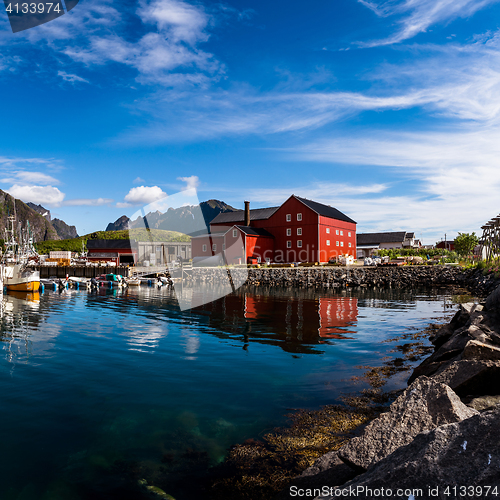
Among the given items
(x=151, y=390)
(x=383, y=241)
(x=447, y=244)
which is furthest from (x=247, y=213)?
(x=447, y=244)

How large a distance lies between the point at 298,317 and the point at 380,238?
85.2 m

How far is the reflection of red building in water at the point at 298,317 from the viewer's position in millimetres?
16656

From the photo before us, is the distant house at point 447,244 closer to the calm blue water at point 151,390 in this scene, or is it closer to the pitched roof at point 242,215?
the pitched roof at point 242,215

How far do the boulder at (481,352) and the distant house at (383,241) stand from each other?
8759cm

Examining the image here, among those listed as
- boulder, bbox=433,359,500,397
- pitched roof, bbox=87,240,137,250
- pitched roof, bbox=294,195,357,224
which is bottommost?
boulder, bbox=433,359,500,397

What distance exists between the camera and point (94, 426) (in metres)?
7.20

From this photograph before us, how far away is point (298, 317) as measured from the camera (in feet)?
70.1

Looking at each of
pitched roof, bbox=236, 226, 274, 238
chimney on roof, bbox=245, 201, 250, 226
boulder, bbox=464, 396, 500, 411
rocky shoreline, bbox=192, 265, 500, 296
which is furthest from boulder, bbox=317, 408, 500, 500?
chimney on roof, bbox=245, 201, 250, 226

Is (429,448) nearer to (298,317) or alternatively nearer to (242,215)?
(298,317)

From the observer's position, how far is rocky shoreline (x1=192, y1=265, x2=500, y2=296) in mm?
44938

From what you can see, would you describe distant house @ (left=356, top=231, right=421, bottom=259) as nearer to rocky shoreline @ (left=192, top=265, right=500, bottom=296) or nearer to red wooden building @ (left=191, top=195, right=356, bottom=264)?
red wooden building @ (left=191, top=195, right=356, bottom=264)

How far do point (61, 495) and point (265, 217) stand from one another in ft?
216

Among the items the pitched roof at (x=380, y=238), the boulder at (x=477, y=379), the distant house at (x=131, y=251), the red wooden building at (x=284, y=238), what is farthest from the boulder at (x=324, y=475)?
the pitched roof at (x=380, y=238)

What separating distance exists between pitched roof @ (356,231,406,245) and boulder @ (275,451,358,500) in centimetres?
9928
